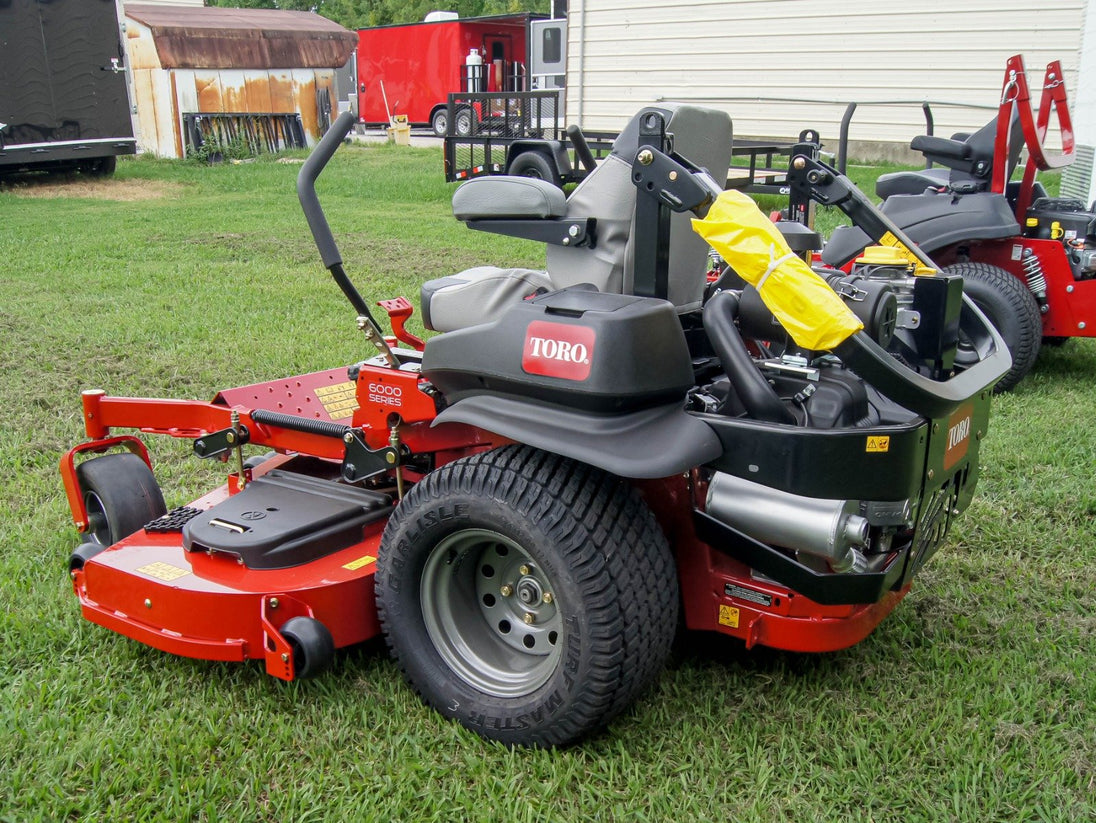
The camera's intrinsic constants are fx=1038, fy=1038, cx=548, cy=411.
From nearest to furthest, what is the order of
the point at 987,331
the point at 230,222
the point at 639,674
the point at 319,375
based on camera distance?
the point at 639,674, the point at 987,331, the point at 319,375, the point at 230,222

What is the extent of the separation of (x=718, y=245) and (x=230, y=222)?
33.3 ft

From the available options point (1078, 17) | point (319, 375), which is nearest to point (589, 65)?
point (1078, 17)

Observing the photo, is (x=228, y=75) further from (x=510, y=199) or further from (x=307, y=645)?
(x=307, y=645)

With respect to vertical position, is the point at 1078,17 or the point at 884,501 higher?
the point at 1078,17

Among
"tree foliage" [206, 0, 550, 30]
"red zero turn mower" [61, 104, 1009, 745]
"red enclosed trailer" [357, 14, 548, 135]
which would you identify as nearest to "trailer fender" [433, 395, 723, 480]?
"red zero turn mower" [61, 104, 1009, 745]

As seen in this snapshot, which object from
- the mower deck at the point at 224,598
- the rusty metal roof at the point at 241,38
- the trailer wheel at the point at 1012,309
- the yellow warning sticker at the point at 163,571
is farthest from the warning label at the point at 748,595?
the rusty metal roof at the point at 241,38

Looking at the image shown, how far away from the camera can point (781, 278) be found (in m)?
2.21

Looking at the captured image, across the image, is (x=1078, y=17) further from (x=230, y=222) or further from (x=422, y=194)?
(x=230, y=222)

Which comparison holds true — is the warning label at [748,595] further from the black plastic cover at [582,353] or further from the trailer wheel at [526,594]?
the black plastic cover at [582,353]

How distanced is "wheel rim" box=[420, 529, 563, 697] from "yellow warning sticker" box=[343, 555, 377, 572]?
0.26m

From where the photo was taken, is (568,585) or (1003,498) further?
(1003,498)

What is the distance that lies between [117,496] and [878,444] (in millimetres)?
2487

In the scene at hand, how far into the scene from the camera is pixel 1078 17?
12.0 m

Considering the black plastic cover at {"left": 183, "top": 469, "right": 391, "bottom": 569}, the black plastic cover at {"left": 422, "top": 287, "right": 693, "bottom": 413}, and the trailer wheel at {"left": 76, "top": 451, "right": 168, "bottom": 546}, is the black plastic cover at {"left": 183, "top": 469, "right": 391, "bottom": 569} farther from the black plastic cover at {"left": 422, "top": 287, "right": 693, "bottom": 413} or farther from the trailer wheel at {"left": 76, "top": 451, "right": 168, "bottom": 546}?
the black plastic cover at {"left": 422, "top": 287, "right": 693, "bottom": 413}
